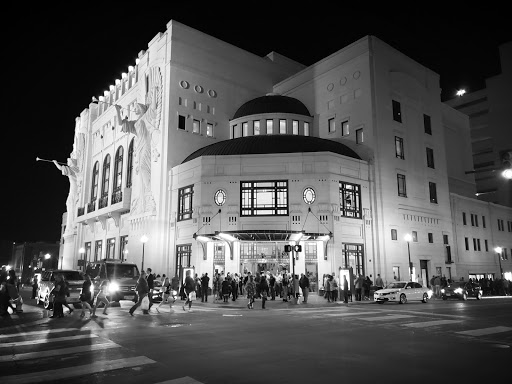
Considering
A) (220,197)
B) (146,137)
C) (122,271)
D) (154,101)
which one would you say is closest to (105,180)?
(146,137)

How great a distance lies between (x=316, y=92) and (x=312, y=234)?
21798 millimetres

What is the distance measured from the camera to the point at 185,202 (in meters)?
39.2

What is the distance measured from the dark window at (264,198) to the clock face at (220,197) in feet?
5.08

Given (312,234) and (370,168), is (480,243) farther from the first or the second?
(312,234)

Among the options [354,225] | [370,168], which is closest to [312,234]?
[354,225]

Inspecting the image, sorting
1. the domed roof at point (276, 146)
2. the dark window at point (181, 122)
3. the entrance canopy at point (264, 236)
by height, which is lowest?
the entrance canopy at point (264, 236)

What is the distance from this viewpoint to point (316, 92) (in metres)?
47.7

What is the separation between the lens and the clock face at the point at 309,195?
1380 inches

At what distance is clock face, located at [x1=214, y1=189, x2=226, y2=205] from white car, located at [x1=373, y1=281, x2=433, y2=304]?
14.4 meters

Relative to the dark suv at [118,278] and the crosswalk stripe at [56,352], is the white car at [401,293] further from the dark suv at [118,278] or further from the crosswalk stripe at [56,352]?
the crosswalk stripe at [56,352]

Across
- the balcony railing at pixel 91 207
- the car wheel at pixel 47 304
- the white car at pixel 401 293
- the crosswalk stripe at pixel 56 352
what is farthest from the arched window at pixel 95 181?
the crosswalk stripe at pixel 56 352

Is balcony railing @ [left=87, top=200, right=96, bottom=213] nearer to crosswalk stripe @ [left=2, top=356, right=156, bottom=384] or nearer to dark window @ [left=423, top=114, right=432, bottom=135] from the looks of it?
dark window @ [left=423, top=114, right=432, bottom=135]

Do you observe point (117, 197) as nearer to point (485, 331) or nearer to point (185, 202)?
point (185, 202)

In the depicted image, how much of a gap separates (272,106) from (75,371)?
41.2 meters
